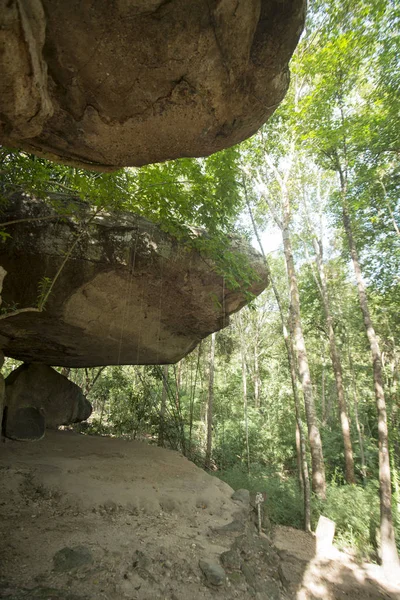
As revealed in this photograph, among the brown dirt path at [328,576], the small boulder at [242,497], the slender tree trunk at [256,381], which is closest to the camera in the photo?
the brown dirt path at [328,576]

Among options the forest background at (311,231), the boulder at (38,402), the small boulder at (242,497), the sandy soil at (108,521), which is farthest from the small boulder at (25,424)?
the small boulder at (242,497)

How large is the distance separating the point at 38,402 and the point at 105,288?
14.0 feet

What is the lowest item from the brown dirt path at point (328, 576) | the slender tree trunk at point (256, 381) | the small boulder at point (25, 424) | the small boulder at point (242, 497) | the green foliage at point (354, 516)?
the brown dirt path at point (328, 576)

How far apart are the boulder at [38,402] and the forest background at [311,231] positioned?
3014 mm

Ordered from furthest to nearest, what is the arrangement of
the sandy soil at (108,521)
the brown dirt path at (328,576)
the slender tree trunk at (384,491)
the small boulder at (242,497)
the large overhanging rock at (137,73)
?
1. the small boulder at (242,497)
2. the slender tree trunk at (384,491)
3. the brown dirt path at (328,576)
4. the sandy soil at (108,521)
5. the large overhanging rock at (137,73)

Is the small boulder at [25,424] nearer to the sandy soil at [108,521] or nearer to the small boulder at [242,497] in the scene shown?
the sandy soil at [108,521]

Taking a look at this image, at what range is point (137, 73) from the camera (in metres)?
2.88

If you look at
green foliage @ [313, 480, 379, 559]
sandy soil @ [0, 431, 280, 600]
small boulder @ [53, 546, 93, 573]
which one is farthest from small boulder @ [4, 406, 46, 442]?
green foliage @ [313, 480, 379, 559]

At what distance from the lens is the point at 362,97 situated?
895 centimetres

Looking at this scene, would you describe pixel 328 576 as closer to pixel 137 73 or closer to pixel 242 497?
pixel 242 497

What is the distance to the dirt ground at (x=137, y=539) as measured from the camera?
342 cm

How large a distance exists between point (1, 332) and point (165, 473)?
489 centimetres

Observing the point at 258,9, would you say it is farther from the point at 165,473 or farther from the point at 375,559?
the point at 375,559

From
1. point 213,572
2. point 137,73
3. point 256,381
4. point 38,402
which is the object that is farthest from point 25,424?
point 256,381
